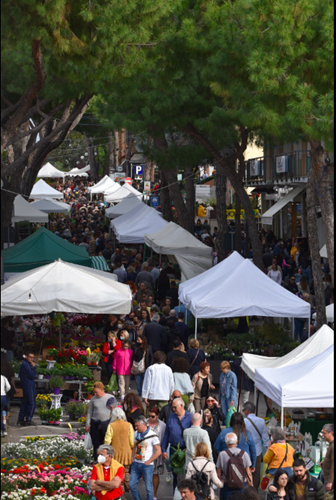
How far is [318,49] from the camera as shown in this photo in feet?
42.7

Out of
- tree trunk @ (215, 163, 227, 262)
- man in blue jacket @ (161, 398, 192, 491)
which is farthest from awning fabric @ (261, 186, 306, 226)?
man in blue jacket @ (161, 398, 192, 491)

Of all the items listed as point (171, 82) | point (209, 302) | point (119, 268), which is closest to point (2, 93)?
point (209, 302)

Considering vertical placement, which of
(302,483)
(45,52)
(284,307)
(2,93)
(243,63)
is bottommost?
(302,483)

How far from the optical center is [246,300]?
1479 cm

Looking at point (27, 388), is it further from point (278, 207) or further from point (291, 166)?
point (278, 207)

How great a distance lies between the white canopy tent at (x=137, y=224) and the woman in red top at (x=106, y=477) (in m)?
18.8

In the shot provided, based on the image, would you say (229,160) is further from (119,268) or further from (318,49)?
(318,49)

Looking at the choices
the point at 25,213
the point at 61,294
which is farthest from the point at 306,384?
the point at 25,213

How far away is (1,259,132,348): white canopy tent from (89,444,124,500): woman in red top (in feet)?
20.6

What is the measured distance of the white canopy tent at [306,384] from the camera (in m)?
9.55

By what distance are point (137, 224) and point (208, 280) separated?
1205 centimetres

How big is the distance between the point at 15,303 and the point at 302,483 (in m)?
7.42

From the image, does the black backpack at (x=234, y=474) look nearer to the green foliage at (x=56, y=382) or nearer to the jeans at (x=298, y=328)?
the green foliage at (x=56, y=382)

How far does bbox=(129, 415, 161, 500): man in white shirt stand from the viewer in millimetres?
8875
